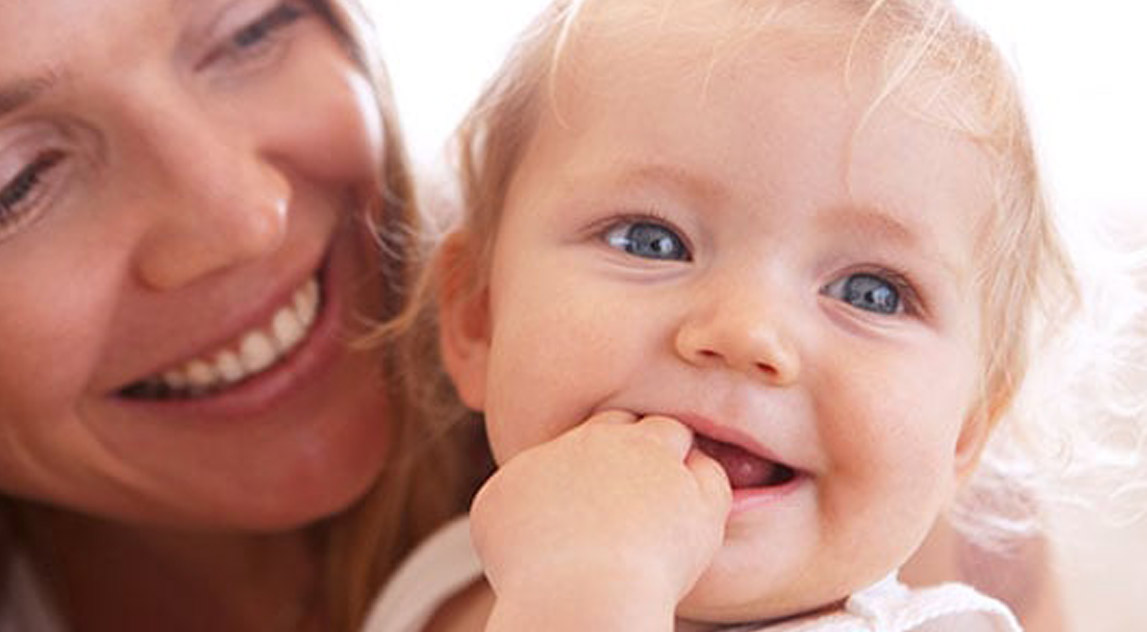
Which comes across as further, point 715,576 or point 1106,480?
point 1106,480

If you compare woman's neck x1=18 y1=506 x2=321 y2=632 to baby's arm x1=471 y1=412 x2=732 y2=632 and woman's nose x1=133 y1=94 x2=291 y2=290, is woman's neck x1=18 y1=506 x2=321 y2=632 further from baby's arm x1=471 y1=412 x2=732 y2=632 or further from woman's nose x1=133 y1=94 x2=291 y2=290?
baby's arm x1=471 y1=412 x2=732 y2=632

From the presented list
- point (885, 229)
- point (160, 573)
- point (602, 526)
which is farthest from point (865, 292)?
point (160, 573)

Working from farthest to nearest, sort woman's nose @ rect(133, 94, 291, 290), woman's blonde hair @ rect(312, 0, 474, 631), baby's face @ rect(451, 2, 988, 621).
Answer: woman's blonde hair @ rect(312, 0, 474, 631) < woman's nose @ rect(133, 94, 291, 290) < baby's face @ rect(451, 2, 988, 621)

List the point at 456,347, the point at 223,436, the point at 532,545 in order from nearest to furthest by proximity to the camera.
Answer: the point at 532,545 < the point at 456,347 < the point at 223,436

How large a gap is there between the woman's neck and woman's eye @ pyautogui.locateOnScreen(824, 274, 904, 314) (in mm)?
872

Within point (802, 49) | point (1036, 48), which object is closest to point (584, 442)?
point (802, 49)

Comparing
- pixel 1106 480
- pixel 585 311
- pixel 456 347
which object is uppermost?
pixel 585 311

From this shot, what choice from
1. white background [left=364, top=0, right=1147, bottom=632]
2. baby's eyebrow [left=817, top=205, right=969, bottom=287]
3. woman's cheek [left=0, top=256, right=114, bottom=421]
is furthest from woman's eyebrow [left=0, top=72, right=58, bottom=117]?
baby's eyebrow [left=817, top=205, right=969, bottom=287]

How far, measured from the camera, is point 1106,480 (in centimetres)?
154

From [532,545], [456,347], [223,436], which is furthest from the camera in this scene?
[223,436]

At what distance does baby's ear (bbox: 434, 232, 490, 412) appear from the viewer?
1440 mm

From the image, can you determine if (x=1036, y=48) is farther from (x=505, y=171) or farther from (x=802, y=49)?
(x=505, y=171)

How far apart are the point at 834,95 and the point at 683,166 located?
0.37 feet

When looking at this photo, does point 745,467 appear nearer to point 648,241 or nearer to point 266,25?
point 648,241
